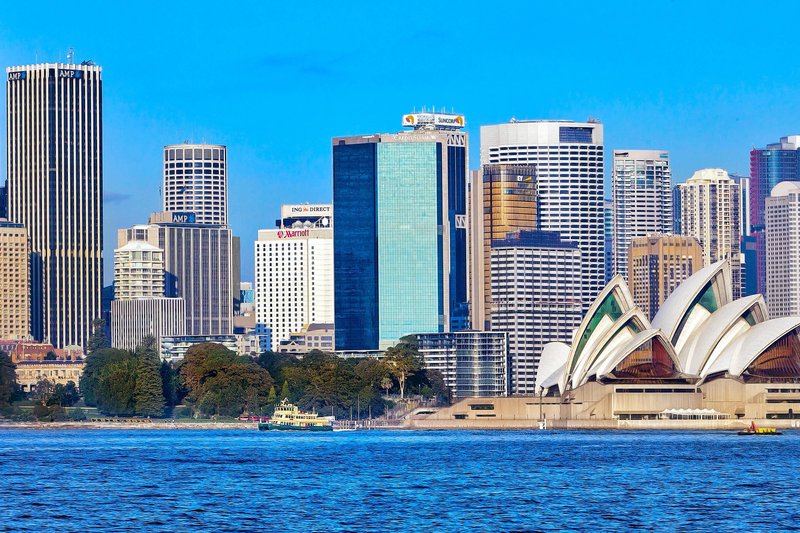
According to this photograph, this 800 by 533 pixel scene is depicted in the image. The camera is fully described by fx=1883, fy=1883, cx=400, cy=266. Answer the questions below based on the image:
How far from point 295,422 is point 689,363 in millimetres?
33349

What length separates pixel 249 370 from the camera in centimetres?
17988

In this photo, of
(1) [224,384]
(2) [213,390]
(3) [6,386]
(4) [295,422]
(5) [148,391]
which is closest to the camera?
(4) [295,422]

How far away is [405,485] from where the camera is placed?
80812mm

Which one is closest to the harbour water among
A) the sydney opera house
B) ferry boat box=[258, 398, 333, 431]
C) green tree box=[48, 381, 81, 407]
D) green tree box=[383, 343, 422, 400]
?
the sydney opera house

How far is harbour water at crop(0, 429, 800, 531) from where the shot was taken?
65.1m

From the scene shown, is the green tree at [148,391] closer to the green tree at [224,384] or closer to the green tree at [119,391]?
the green tree at [119,391]

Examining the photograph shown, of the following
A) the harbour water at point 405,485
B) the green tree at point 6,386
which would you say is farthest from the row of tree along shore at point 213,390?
the harbour water at point 405,485

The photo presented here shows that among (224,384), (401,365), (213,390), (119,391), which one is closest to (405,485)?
(213,390)

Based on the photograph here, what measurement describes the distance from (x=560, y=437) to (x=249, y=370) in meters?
51.2

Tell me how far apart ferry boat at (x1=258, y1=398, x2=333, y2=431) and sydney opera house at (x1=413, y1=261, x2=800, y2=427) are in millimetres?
19400

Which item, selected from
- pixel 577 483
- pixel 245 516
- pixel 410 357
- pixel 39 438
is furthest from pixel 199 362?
pixel 245 516

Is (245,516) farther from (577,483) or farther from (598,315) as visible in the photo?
(598,315)

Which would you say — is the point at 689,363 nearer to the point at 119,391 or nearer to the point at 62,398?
the point at 119,391

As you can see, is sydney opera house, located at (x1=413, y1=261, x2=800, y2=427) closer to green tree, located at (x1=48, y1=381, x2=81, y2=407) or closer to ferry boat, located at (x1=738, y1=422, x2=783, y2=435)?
ferry boat, located at (x1=738, y1=422, x2=783, y2=435)
